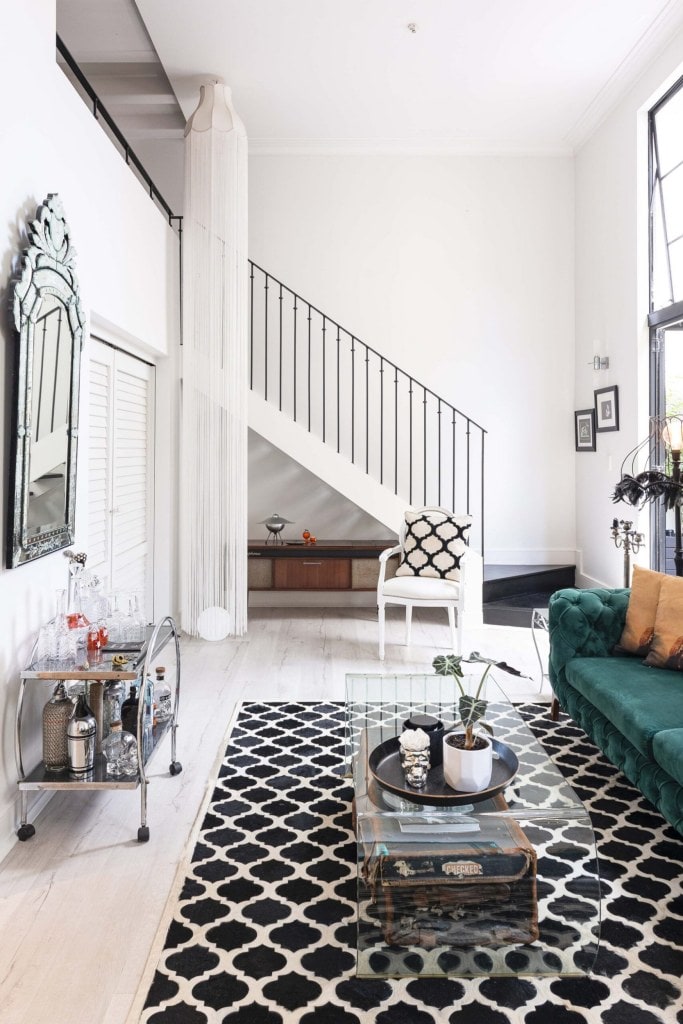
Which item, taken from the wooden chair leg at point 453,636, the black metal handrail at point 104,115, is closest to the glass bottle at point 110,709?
the wooden chair leg at point 453,636

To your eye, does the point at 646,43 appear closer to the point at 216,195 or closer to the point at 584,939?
the point at 216,195

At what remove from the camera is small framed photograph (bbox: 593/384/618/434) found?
6.32 meters

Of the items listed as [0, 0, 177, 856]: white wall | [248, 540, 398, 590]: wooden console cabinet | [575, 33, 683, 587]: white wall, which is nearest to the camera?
[0, 0, 177, 856]: white wall

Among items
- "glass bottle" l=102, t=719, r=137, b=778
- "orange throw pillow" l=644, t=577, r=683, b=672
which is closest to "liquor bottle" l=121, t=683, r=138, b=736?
"glass bottle" l=102, t=719, r=137, b=778

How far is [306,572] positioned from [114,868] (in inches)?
161

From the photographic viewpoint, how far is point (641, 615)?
12.0ft

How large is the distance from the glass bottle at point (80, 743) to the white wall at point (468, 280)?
4584 millimetres

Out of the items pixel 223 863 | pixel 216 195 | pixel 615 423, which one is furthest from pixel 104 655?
pixel 615 423

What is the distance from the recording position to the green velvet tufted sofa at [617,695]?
2.66 m

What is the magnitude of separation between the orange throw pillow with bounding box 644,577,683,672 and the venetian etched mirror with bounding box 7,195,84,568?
270 centimetres

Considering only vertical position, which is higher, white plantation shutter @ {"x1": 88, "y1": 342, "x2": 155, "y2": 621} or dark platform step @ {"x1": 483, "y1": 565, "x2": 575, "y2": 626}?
white plantation shutter @ {"x1": 88, "y1": 342, "x2": 155, "y2": 621}

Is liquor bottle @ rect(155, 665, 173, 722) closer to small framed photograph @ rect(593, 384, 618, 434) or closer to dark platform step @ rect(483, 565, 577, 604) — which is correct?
dark platform step @ rect(483, 565, 577, 604)

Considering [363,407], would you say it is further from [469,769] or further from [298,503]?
[469,769]

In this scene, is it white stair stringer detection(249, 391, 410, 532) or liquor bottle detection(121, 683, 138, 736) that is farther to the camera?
white stair stringer detection(249, 391, 410, 532)
